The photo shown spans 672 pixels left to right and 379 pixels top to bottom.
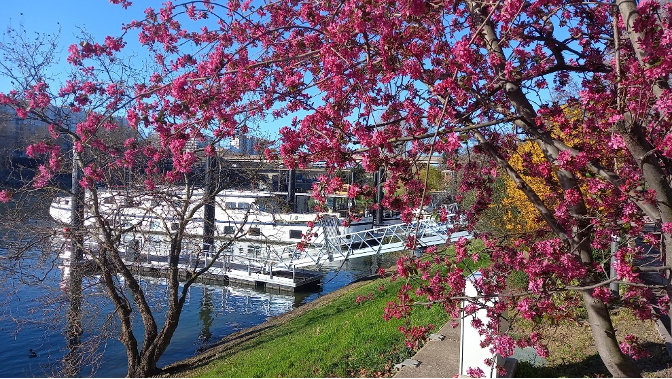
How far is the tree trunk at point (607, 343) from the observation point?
14.3 feet

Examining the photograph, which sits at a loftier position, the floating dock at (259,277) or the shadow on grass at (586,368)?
the shadow on grass at (586,368)

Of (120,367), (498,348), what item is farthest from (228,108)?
(120,367)

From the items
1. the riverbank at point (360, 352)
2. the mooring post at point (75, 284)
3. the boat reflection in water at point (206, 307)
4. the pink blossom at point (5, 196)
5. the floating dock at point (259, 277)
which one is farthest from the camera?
the floating dock at point (259, 277)

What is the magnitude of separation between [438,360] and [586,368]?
1.71 meters

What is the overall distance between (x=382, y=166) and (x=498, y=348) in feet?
6.45

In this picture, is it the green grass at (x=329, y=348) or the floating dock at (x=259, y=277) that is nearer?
the green grass at (x=329, y=348)

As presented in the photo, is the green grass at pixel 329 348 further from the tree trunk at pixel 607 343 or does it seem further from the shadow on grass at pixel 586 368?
the tree trunk at pixel 607 343

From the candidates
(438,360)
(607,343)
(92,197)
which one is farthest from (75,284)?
(607,343)

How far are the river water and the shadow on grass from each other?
530 cm

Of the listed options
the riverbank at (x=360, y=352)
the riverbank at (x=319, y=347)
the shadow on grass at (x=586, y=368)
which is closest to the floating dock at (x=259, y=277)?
the riverbank at (x=319, y=347)

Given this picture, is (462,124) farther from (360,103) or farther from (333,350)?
(333,350)

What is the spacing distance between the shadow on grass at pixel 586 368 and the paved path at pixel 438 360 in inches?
27.9

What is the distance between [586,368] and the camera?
5633 mm

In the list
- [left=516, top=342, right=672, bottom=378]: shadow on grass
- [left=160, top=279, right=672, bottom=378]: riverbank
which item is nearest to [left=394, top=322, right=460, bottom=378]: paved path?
[left=160, top=279, right=672, bottom=378]: riverbank
